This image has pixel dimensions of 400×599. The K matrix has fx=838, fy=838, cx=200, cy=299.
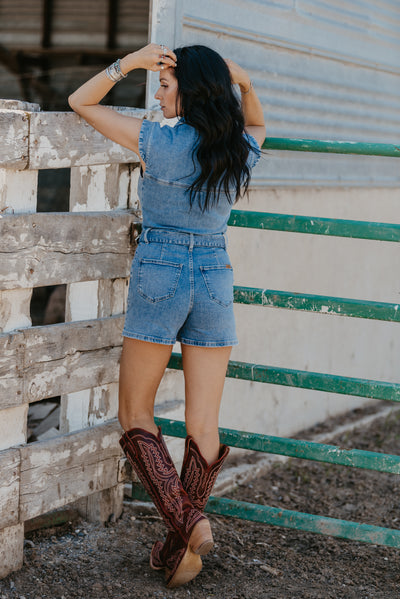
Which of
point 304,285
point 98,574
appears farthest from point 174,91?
point 304,285

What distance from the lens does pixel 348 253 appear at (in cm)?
588

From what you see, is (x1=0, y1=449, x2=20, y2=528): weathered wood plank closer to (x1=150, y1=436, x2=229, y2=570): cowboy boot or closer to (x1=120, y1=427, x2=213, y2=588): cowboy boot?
(x1=120, y1=427, x2=213, y2=588): cowboy boot

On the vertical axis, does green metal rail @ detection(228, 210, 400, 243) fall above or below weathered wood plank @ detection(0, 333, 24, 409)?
above

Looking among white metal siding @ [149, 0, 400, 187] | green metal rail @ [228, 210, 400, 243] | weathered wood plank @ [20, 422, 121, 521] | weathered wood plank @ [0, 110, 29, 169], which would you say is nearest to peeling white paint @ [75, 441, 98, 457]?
weathered wood plank @ [20, 422, 121, 521]

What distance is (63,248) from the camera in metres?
3.24

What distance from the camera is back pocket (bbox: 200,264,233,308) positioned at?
3047 millimetres

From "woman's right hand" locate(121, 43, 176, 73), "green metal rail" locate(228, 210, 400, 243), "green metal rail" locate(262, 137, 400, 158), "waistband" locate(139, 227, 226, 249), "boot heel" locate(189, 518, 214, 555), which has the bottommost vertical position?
"boot heel" locate(189, 518, 214, 555)

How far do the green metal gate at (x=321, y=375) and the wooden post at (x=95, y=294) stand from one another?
1.19ft

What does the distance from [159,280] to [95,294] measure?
A: 2.13ft

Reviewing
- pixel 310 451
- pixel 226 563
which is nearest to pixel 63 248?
pixel 310 451

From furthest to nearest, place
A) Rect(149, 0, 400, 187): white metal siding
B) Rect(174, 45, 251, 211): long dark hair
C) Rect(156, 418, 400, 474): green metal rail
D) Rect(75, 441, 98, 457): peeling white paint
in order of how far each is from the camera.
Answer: Rect(149, 0, 400, 187): white metal siding → Rect(75, 441, 98, 457): peeling white paint → Rect(156, 418, 400, 474): green metal rail → Rect(174, 45, 251, 211): long dark hair

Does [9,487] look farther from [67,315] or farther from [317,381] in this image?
[317,381]

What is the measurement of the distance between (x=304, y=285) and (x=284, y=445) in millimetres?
2085

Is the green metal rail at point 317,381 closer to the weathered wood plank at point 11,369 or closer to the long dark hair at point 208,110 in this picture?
the weathered wood plank at point 11,369
